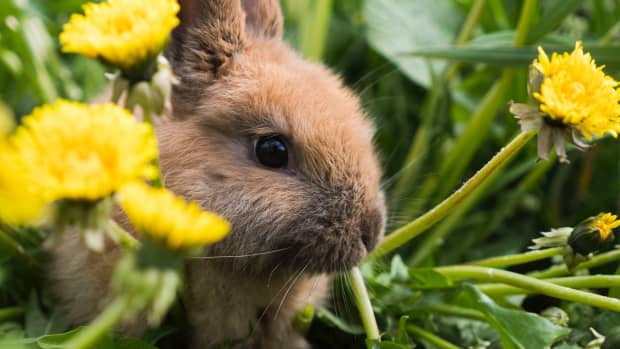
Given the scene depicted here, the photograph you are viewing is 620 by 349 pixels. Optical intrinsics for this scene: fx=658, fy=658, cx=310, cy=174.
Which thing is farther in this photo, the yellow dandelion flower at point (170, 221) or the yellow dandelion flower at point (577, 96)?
the yellow dandelion flower at point (577, 96)

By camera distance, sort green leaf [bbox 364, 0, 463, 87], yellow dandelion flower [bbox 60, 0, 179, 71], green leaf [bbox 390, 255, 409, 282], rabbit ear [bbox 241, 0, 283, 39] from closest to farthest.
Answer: yellow dandelion flower [bbox 60, 0, 179, 71]
green leaf [bbox 390, 255, 409, 282]
rabbit ear [bbox 241, 0, 283, 39]
green leaf [bbox 364, 0, 463, 87]

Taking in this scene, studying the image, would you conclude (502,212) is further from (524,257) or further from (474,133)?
(524,257)

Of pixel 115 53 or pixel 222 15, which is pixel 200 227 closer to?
pixel 115 53

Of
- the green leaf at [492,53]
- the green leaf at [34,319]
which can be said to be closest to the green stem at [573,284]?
the green leaf at [492,53]

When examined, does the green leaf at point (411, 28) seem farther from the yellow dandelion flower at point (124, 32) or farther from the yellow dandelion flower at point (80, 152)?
the yellow dandelion flower at point (80, 152)

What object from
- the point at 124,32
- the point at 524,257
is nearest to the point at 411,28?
the point at 524,257

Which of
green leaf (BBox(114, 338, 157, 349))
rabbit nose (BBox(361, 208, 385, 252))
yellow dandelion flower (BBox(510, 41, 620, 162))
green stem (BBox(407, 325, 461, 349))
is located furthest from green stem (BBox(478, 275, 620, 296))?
green leaf (BBox(114, 338, 157, 349))

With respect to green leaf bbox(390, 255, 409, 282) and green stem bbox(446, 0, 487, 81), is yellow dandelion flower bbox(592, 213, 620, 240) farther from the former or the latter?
green stem bbox(446, 0, 487, 81)
